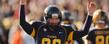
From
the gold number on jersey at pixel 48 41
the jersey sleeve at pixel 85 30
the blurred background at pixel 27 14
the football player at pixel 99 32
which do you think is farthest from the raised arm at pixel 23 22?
the football player at pixel 99 32

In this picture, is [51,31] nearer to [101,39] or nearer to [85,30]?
[85,30]

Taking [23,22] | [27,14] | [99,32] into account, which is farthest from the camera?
[27,14]

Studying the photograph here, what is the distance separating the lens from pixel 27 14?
22.7 feet

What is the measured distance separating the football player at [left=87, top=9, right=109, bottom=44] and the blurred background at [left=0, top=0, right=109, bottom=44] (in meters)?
0.79

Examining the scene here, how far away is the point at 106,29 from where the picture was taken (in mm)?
5930

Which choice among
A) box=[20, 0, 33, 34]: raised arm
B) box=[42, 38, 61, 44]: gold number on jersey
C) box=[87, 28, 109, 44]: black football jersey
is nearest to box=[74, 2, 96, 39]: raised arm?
box=[42, 38, 61, 44]: gold number on jersey

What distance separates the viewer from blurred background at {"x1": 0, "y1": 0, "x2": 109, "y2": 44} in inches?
253

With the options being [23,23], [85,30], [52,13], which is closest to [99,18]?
[85,30]

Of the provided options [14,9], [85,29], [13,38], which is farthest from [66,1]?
[85,29]

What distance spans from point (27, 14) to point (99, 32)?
4.66 feet

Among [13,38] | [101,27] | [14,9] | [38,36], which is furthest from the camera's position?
[14,9]

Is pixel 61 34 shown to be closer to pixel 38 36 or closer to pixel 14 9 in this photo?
pixel 38 36

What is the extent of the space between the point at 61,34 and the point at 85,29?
29 centimetres

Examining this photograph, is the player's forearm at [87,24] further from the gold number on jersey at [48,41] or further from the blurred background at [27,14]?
the blurred background at [27,14]
